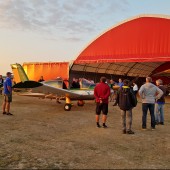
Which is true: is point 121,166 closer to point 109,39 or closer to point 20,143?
point 20,143

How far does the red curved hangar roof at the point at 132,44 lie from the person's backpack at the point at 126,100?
13.4 metres

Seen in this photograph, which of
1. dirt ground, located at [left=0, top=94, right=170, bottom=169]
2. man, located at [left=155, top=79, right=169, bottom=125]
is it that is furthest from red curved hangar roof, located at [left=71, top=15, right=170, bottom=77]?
dirt ground, located at [left=0, top=94, right=170, bottom=169]

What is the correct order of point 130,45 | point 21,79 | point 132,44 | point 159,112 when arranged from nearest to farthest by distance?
1. point 159,112
2. point 21,79
3. point 132,44
4. point 130,45

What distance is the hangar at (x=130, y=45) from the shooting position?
2262 centimetres

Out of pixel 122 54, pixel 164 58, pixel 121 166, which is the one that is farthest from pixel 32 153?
pixel 122 54

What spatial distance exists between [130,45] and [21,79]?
43.5 feet

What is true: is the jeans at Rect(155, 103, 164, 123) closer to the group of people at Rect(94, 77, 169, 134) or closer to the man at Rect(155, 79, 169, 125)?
the man at Rect(155, 79, 169, 125)

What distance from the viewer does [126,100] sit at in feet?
28.1

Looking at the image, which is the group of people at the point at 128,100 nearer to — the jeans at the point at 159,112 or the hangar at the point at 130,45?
A: the jeans at the point at 159,112

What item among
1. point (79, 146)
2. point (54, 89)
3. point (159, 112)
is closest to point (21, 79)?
point (54, 89)

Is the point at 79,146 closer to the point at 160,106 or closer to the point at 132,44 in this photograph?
the point at 160,106

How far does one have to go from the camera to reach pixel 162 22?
23.5 meters

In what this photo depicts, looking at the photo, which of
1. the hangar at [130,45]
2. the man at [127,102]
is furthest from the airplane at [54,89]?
the hangar at [130,45]

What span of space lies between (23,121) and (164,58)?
14.7 metres
